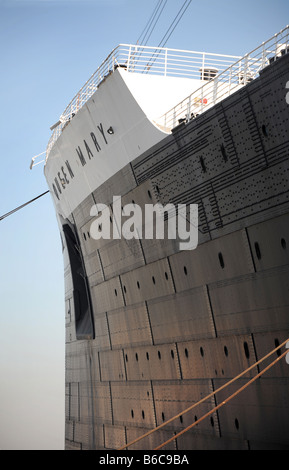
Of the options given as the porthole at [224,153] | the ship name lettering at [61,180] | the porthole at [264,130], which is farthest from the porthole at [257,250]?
the ship name lettering at [61,180]

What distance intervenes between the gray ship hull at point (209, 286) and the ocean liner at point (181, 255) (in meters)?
0.03

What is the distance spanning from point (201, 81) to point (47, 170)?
781 cm

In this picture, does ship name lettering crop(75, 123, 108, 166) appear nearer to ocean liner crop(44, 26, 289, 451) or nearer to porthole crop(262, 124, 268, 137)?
ocean liner crop(44, 26, 289, 451)

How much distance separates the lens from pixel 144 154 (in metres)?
14.7

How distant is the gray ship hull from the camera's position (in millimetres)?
10781

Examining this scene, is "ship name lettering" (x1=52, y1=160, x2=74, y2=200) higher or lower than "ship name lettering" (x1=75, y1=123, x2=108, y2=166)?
above

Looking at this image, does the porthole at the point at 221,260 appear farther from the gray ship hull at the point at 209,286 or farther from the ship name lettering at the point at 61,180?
the ship name lettering at the point at 61,180

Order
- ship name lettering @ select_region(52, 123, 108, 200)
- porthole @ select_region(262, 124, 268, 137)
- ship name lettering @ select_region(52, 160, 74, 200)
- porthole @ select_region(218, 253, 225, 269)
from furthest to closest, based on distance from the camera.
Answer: ship name lettering @ select_region(52, 160, 74, 200), ship name lettering @ select_region(52, 123, 108, 200), porthole @ select_region(218, 253, 225, 269), porthole @ select_region(262, 124, 268, 137)

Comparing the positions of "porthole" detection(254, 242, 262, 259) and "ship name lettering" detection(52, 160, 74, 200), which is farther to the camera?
"ship name lettering" detection(52, 160, 74, 200)

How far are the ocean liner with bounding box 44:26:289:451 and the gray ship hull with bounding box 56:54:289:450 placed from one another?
33 mm

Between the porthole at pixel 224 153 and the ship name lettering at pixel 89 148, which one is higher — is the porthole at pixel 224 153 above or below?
below

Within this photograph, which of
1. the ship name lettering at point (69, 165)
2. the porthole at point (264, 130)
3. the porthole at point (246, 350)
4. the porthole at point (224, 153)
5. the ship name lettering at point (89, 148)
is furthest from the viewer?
the ship name lettering at point (69, 165)

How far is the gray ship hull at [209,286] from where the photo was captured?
10.8 m

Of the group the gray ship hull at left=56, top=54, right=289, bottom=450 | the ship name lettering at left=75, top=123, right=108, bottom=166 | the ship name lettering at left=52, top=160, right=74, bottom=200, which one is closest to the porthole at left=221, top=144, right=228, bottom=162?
the gray ship hull at left=56, top=54, right=289, bottom=450
